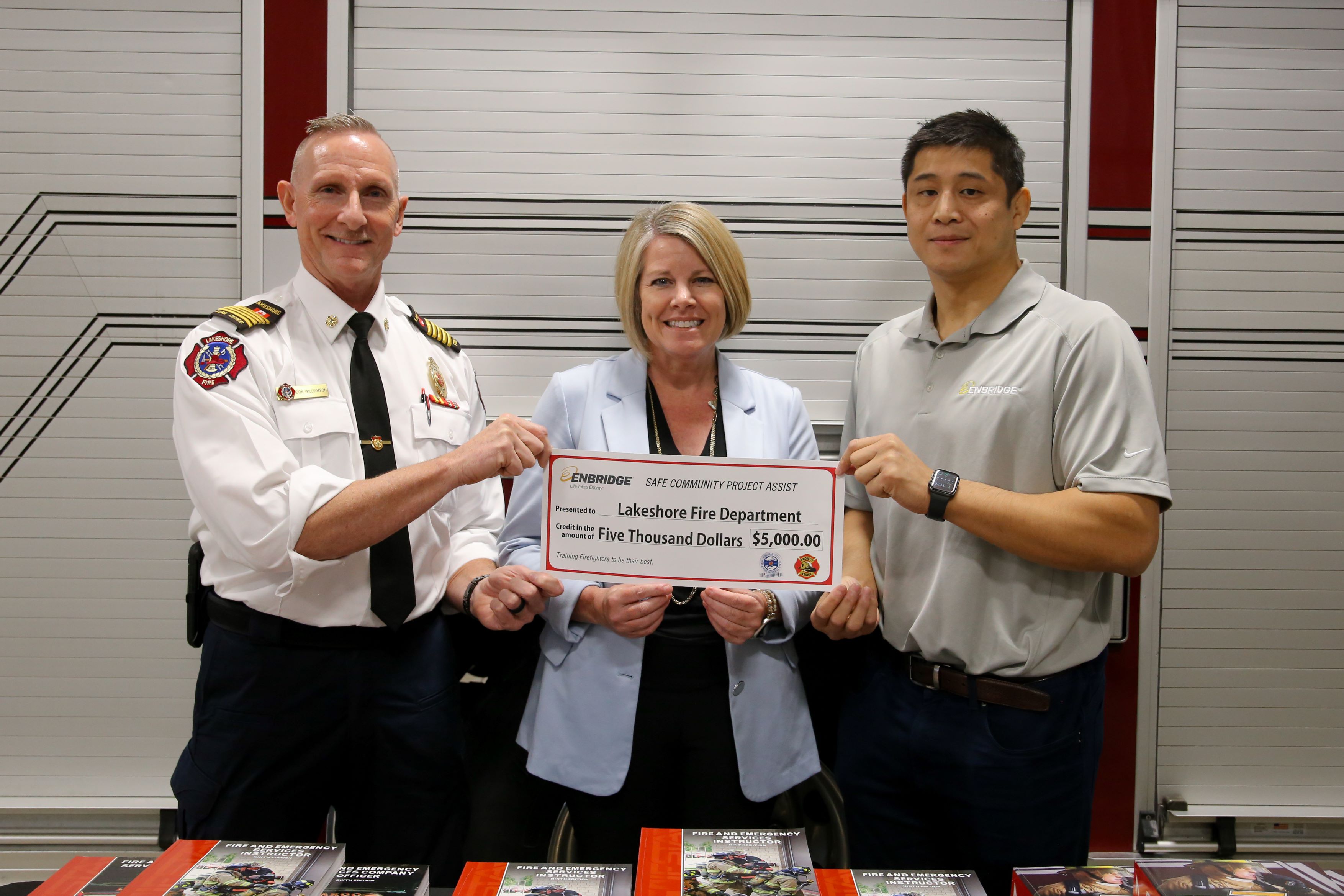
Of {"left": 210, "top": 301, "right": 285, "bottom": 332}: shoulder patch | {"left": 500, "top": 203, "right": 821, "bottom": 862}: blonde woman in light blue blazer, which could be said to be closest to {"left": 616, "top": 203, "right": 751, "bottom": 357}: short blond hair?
{"left": 500, "top": 203, "right": 821, "bottom": 862}: blonde woman in light blue blazer

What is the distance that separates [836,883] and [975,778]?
71 cm

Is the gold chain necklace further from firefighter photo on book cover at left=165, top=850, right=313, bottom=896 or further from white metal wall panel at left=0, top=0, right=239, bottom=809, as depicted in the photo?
white metal wall panel at left=0, top=0, right=239, bottom=809

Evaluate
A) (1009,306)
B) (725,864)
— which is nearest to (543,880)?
(725,864)

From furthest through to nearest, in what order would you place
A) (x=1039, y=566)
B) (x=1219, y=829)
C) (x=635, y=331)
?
(x=1219, y=829), (x=635, y=331), (x=1039, y=566)

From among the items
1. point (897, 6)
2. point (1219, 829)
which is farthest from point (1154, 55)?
point (1219, 829)

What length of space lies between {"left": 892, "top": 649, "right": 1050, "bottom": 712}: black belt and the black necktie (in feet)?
4.22

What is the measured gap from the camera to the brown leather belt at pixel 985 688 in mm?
1852

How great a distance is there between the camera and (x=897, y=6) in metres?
2.92

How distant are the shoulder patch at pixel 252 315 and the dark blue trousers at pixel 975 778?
1806 millimetres

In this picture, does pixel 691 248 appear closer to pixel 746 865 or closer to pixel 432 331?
pixel 432 331

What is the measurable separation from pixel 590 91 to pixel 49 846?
140 inches

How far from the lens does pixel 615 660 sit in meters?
2.01

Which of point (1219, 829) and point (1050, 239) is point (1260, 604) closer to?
point (1219, 829)

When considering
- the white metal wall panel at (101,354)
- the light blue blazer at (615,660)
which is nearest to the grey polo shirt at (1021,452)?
the light blue blazer at (615,660)
